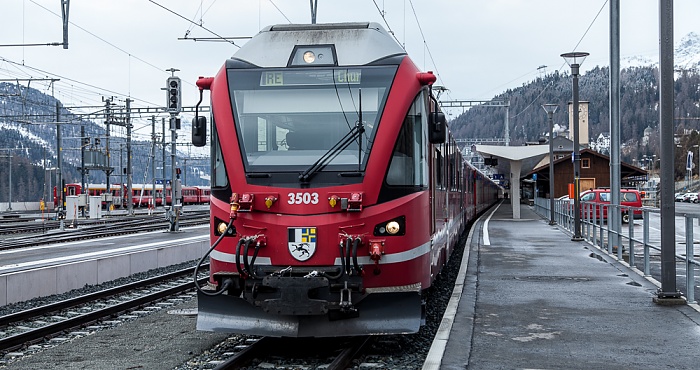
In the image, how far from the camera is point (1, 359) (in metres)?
8.87

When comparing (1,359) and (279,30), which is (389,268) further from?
(1,359)

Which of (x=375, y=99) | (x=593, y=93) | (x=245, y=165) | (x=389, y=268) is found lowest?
(x=389, y=268)

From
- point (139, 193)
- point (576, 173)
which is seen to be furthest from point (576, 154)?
point (139, 193)

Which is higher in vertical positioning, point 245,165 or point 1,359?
A: point 245,165

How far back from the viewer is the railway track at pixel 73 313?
9891mm

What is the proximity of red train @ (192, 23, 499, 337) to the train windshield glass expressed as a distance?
10 millimetres

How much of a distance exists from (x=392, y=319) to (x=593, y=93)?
616ft

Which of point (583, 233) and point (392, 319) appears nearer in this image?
point (392, 319)

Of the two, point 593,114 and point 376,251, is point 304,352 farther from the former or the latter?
point 593,114

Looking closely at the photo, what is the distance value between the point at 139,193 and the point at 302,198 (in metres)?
72.7

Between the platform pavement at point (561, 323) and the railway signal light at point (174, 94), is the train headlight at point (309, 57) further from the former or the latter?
the railway signal light at point (174, 94)

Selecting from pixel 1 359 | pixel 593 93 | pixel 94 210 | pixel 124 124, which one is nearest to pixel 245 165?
pixel 1 359

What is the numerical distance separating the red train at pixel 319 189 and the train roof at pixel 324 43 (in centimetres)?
2

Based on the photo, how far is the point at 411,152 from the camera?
8727 mm
